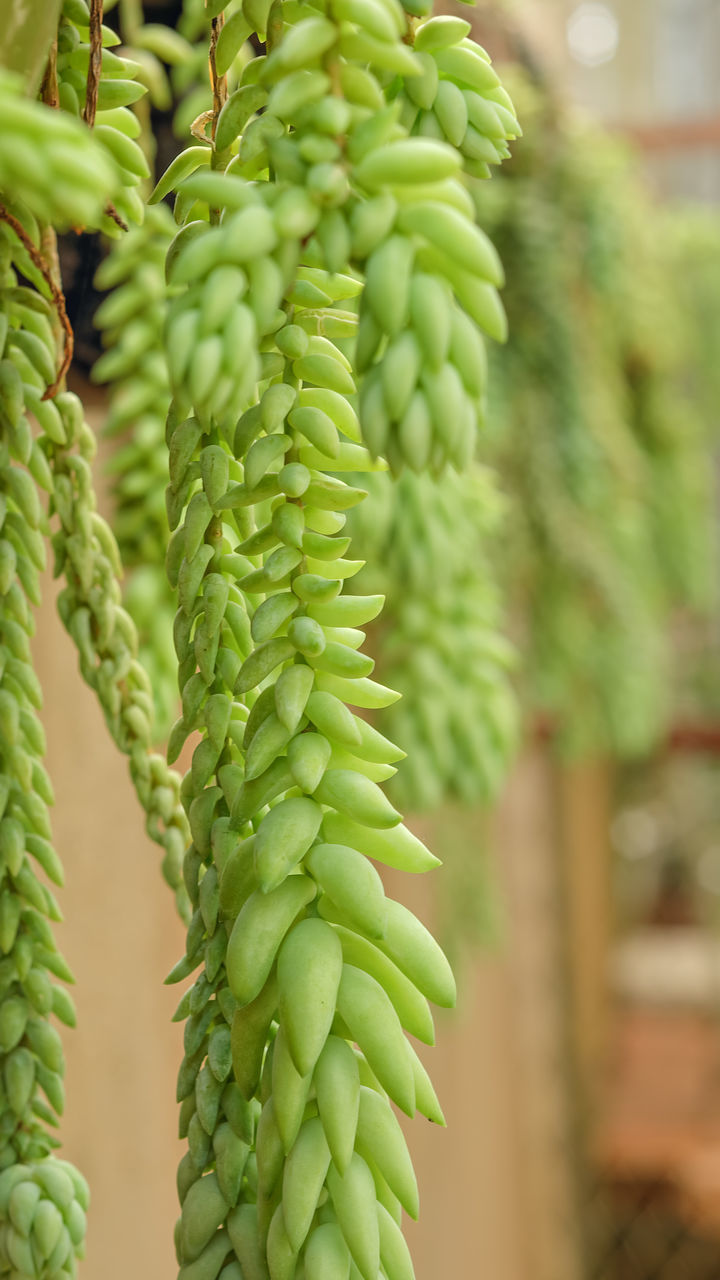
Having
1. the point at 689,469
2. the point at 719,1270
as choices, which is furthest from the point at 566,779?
the point at 719,1270

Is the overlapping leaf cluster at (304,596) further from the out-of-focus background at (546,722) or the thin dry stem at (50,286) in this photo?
the out-of-focus background at (546,722)

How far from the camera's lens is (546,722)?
5.09 feet

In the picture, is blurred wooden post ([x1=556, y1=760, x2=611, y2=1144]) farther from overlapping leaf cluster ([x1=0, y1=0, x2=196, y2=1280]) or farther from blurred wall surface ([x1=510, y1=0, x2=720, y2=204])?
Result: overlapping leaf cluster ([x1=0, y1=0, x2=196, y2=1280])

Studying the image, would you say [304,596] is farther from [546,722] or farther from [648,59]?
[648,59]

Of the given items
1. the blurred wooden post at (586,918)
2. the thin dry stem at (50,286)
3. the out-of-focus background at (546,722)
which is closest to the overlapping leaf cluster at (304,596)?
the thin dry stem at (50,286)

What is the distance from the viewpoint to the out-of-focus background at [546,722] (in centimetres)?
75

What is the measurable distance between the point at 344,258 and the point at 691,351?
2155 mm

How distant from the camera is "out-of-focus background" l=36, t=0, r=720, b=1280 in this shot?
746mm

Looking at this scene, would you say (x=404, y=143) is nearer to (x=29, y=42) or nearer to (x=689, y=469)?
(x=29, y=42)

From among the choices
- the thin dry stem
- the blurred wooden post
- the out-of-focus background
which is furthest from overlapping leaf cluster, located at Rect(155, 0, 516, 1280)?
the blurred wooden post

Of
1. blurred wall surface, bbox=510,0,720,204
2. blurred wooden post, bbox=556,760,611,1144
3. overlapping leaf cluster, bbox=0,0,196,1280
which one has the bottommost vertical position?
blurred wooden post, bbox=556,760,611,1144

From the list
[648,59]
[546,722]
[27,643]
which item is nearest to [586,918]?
[546,722]

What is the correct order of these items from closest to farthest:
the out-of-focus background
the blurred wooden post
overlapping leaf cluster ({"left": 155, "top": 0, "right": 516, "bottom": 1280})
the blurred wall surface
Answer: overlapping leaf cluster ({"left": 155, "top": 0, "right": 516, "bottom": 1280}) → the out-of-focus background → the blurred wooden post → the blurred wall surface

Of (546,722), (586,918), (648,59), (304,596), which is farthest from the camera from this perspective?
(648,59)
